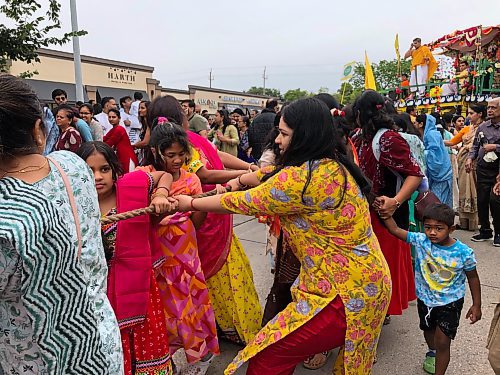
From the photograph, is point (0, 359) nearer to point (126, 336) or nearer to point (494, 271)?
point (126, 336)

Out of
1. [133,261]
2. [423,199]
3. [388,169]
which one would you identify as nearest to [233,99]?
[423,199]

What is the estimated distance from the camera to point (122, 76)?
2303cm

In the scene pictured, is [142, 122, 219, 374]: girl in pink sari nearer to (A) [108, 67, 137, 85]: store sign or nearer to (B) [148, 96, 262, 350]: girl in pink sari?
(B) [148, 96, 262, 350]: girl in pink sari

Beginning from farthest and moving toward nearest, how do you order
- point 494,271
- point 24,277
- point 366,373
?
point 494,271
point 366,373
point 24,277

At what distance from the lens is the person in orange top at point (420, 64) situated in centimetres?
1436

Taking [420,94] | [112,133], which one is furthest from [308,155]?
[420,94]

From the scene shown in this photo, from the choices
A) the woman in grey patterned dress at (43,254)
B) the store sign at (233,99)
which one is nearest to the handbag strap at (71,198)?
the woman in grey patterned dress at (43,254)

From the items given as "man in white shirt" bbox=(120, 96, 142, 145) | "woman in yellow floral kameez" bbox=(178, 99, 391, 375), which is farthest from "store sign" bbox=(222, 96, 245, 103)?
"woman in yellow floral kameez" bbox=(178, 99, 391, 375)

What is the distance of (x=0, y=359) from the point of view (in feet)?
3.74

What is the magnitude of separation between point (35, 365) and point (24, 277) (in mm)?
273

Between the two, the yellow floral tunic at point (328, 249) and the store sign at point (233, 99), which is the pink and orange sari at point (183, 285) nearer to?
the yellow floral tunic at point (328, 249)

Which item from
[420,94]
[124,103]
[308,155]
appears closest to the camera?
[308,155]

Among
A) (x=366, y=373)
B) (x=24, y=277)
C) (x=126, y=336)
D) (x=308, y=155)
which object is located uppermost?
(x=308, y=155)

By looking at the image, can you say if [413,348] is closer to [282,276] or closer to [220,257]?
[282,276]
